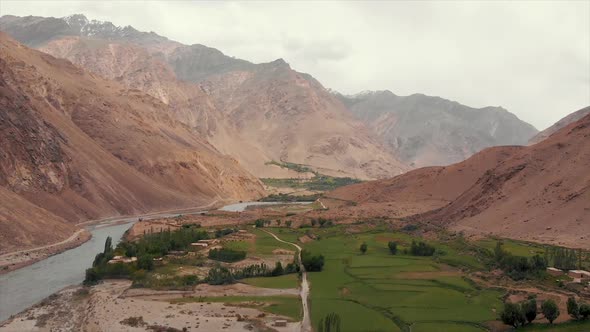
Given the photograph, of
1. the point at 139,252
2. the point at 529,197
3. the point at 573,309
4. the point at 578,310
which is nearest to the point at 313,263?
the point at 139,252

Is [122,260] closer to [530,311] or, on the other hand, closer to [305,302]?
[305,302]

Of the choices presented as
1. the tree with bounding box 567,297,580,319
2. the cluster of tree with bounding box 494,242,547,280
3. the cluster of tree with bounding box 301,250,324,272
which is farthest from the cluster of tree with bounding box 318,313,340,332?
the cluster of tree with bounding box 494,242,547,280

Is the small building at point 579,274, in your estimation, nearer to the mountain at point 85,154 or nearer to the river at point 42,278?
the river at point 42,278

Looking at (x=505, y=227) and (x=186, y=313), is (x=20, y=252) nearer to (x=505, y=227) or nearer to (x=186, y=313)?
(x=186, y=313)

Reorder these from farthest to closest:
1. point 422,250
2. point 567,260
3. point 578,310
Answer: point 422,250, point 567,260, point 578,310

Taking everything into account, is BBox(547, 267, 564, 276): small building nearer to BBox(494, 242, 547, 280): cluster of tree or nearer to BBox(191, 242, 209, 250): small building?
BBox(494, 242, 547, 280): cluster of tree
